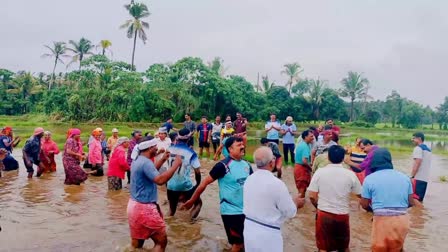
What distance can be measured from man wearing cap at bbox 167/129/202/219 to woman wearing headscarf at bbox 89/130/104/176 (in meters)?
5.16

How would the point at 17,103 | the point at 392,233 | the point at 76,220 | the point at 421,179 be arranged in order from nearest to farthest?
the point at 392,233, the point at 76,220, the point at 421,179, the point at 17,103

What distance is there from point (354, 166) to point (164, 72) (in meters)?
35.4

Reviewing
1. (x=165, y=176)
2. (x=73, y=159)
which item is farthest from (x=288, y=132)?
(x=165, y=176)

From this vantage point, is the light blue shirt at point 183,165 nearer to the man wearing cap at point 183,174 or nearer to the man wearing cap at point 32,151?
the man wearing cap at point 183,174

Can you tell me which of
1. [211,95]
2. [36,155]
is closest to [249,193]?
[36,155]

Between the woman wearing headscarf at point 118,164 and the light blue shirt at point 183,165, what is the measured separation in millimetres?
2689

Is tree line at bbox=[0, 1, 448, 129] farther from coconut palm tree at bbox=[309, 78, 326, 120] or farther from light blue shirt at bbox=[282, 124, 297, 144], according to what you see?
light blue shirt at bbox=[282, 124, 297, 144]

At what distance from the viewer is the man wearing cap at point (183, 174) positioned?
278 inches

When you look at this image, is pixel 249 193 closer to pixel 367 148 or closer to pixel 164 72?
pixel 367 148

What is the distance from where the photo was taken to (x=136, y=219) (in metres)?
5.35

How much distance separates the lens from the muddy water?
6.48m

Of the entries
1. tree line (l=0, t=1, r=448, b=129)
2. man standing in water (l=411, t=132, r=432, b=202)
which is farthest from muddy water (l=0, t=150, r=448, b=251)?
tree line (l=0, t=1, r=448, b=129)

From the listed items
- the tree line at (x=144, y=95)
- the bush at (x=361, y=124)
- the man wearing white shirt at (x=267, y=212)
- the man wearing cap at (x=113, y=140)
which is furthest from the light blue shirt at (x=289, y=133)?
the bush at (x=361, y=124)

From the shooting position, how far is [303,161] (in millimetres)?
8531
